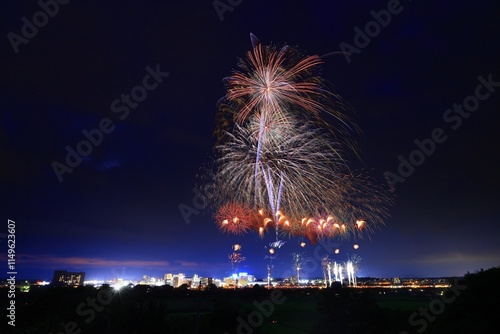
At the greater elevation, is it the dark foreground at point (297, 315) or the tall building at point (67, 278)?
the tall building at point (67, 278)

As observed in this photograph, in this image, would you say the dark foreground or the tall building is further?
the tall building

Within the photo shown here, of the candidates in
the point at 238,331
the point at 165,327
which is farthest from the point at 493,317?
the point at 165,327

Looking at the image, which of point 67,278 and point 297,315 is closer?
point 297,315

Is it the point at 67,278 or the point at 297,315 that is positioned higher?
the point at 67,278

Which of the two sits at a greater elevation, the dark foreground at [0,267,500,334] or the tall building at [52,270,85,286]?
the tall building at [52,270,85,286]

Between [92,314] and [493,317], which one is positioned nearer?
[493,317]

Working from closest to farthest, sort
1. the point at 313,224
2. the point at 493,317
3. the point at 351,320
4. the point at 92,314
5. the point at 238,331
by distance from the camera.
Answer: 1. the point at 493,317
2. the point at 351,320
3. the point at 238,331
4. the point at 92,314
5. the point at 313,224

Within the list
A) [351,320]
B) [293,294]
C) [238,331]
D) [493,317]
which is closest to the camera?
[493,317]

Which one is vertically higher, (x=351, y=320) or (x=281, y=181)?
(x=281, y=181)

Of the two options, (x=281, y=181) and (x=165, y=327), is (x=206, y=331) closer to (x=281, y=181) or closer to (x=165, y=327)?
(x=165, y=327)

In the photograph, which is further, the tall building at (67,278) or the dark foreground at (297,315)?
the tall building at (67,278)

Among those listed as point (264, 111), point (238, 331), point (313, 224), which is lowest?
point (238, 331)
